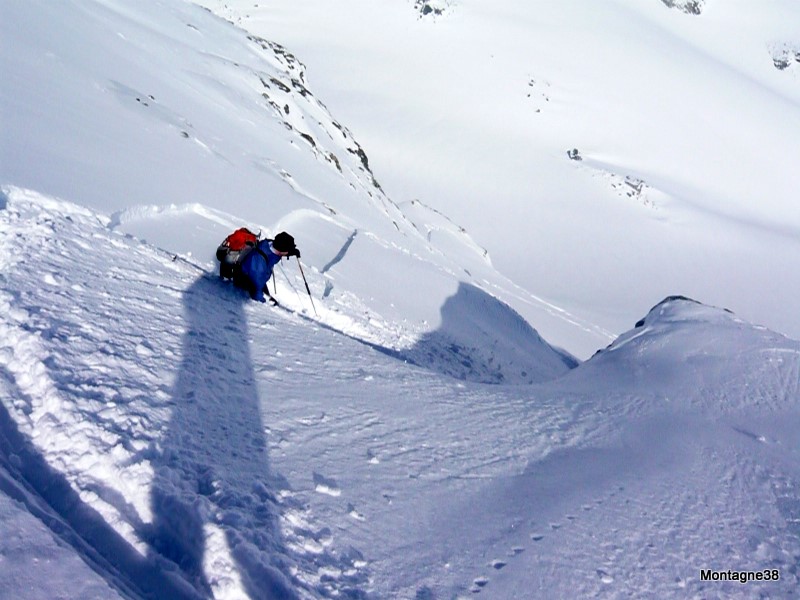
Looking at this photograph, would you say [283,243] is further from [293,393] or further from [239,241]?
[293,393]

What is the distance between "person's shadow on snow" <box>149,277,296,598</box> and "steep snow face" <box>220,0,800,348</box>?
508 inches

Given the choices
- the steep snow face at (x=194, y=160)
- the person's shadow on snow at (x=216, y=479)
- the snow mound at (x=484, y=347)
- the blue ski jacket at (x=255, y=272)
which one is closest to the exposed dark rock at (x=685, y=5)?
the steep snow face at (x=194, y=160)

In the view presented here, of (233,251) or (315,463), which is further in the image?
(233,251)

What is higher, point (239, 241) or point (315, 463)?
point (239, 241)

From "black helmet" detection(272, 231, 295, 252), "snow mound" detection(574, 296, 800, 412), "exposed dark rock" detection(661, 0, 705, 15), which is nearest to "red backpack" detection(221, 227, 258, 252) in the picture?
"black helmet" detection(272, 231, 295, 252)

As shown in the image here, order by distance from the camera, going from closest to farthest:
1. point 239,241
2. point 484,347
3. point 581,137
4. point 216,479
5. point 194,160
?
point 216,479
point 239,241
point 194,160
point 484,347
point 581,137

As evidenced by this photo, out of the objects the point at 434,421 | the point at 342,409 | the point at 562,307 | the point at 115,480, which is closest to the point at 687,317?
the point at 434,421

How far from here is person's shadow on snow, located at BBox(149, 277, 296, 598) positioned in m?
2.68

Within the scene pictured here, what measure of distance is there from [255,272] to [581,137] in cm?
3836

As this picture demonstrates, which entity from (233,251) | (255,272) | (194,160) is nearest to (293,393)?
(255,272)

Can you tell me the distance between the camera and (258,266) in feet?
21.4

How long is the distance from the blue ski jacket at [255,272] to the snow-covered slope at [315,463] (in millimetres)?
532

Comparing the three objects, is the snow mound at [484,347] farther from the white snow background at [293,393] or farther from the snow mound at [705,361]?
the snow mound at [705,361]

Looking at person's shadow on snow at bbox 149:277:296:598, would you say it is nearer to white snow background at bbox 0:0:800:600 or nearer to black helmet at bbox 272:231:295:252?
white snow background at bbox 0:0:800:600
